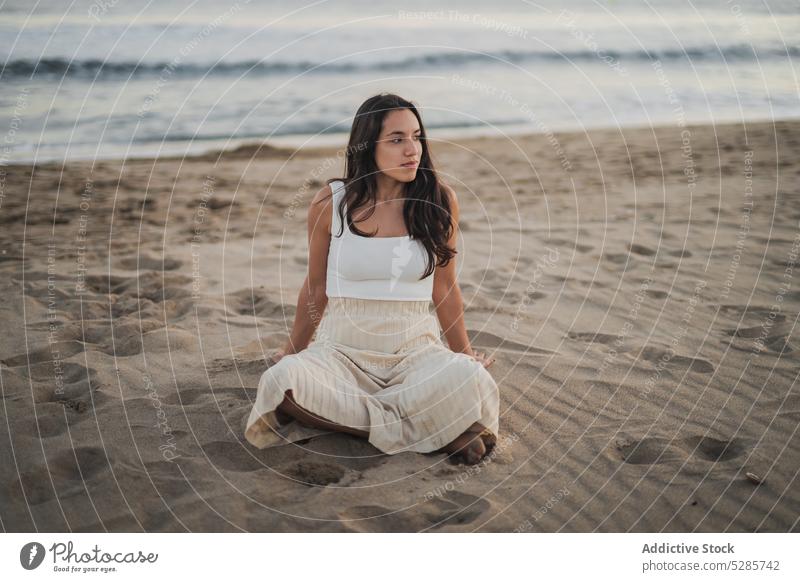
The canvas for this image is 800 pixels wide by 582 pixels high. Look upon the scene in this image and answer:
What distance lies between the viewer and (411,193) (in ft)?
13.1

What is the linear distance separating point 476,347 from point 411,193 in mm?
1303

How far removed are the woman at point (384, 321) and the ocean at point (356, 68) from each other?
6.55 metres

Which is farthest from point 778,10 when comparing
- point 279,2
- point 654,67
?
point 279,2

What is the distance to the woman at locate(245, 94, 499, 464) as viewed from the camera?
3605 millimetres

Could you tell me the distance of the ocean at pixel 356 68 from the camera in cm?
1070

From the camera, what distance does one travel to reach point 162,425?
3.90 m

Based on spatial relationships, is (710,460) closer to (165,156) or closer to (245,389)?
(245,389)

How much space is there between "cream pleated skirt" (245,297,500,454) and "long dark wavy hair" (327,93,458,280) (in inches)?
13.2

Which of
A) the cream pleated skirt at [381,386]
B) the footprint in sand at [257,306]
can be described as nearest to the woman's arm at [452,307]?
the cream pleated skirt at [381,386]

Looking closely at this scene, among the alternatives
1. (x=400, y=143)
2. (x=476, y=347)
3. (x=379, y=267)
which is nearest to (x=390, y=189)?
(x=400, y=143)

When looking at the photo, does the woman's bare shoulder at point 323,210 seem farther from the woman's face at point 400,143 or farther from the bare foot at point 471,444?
the bare foot at point 471,444

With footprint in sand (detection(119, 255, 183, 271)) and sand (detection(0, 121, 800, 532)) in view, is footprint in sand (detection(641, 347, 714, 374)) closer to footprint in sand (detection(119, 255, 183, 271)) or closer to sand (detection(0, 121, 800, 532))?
sand (detection(0, 121, 800, 532))

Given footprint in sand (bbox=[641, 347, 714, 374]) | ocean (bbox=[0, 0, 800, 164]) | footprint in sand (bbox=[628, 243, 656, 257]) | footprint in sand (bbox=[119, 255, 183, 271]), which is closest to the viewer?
footprint in sand (bbox=[641, 347, 714, 374])

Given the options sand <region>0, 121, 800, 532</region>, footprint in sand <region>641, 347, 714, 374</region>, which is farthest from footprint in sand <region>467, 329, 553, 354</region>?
footprint in sand <region>641, 347, 714, 374</region>
